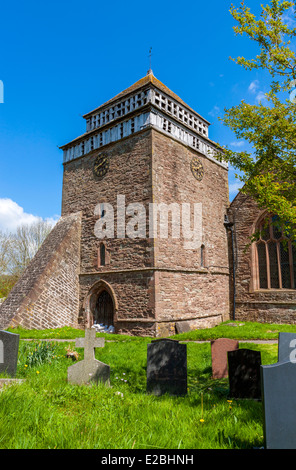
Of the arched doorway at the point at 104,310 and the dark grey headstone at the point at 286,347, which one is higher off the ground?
the arched doorway at the point at 104,310

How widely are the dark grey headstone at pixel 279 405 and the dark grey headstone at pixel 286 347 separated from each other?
266 cm

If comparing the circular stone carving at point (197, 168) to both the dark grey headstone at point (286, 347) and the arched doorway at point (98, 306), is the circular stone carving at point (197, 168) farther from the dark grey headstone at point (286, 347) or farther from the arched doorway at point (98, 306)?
the dark grey headstone at point (286, 347)

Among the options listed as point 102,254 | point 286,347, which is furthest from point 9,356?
point 102,254

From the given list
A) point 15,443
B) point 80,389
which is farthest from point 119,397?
point 15,443

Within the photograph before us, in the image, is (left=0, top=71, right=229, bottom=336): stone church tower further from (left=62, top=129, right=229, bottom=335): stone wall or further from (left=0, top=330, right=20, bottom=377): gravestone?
(left=0, top=330, right=20, bottom=377): gravestone

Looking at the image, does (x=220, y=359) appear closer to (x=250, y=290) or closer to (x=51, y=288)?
(x=51, y=288)

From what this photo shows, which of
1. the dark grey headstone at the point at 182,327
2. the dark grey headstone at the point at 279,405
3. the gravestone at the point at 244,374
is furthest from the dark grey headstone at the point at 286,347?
the dark grey headstone at the point at 182,327

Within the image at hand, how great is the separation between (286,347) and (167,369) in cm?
212

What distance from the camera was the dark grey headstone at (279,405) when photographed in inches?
114

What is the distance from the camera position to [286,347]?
5.47 meters

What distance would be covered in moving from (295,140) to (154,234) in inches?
280

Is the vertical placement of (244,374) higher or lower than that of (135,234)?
lower

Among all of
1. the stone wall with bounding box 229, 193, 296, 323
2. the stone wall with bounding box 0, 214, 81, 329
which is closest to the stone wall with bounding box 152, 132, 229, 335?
the stone wall with bounding box 229, 193, 296, 323

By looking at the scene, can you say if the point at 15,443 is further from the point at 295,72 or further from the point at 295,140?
the point at 295,72
